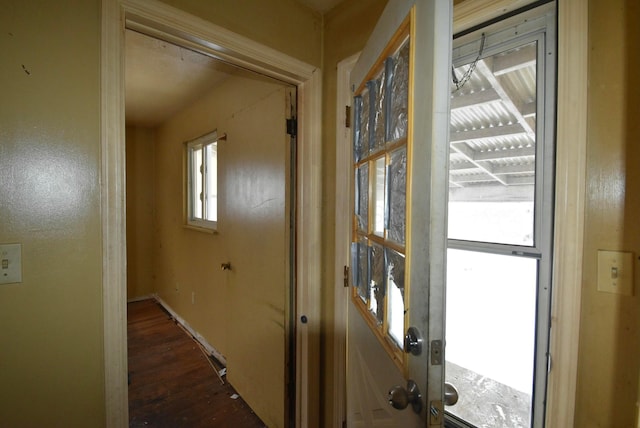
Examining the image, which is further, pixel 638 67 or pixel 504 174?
pixel 504 174

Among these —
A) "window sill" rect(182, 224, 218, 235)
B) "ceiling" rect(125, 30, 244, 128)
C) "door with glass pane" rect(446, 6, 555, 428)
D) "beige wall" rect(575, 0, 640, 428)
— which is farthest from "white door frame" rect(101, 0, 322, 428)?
"window sill" rect(182, 224, 218, 235)

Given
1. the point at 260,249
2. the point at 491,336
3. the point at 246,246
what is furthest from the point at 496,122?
the point at 246,246

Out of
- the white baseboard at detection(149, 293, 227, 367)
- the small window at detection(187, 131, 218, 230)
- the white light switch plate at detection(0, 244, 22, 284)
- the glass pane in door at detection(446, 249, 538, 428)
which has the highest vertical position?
the small window at detection(187, 131, 218, 230)

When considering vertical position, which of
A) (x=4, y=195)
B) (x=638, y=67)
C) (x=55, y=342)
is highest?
(x=638, y=67)

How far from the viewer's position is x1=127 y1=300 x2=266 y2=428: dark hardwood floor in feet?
6.35

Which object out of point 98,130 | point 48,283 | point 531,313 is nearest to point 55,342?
point 48,283

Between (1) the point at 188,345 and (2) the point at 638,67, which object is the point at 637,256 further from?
(1) the point at 188,345

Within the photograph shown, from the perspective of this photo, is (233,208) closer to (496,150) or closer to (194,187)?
(194,187)

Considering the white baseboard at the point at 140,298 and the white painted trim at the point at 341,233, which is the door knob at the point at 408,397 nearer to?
the white painted trim at the point at 341,233

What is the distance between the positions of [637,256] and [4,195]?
1706 mm

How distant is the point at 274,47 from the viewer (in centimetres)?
135

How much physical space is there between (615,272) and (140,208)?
16.1 ft

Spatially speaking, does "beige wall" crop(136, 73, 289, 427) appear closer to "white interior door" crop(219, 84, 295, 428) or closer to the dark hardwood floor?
"white interior door" crop(219, 84, 295, 428)

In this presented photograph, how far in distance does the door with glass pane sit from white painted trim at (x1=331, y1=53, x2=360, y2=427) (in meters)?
0.49
